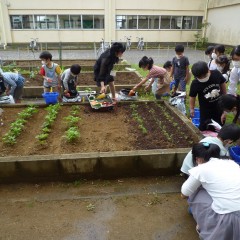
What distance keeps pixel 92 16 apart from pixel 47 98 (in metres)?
17.8

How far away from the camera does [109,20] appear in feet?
70.1

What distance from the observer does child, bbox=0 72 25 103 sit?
222 inches

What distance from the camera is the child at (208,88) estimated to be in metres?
3.61

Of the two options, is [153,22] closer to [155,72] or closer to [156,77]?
[156,77]

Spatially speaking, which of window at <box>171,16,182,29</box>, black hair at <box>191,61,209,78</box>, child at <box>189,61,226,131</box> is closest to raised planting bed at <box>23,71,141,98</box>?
child at <box>189,61,226,131</box>

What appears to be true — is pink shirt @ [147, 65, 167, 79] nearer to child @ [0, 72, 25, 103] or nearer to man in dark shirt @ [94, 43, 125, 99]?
man in dark shirt @ [94, 43, 125, 99]

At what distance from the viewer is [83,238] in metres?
2.61

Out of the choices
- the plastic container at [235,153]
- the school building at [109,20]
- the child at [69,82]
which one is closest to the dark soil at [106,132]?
the child at [69,82]

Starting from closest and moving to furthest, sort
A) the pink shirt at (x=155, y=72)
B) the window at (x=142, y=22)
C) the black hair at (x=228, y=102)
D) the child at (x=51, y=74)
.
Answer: the black hair at (x=228, y=102)
the pink shirt at (x=155, y=72)
the child at (x=51, y=74)
the window at (x=142, y=22)

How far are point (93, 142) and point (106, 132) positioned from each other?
0.48 meters

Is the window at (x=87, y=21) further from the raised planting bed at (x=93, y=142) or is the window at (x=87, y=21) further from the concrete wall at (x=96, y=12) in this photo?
the raised planting bed at (x=93, y=142)

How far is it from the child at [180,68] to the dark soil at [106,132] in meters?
1.17

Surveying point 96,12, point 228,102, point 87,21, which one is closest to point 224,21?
point 96,12

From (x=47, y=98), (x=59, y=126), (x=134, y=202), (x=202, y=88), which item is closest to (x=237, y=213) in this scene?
(x=134, y=202)
